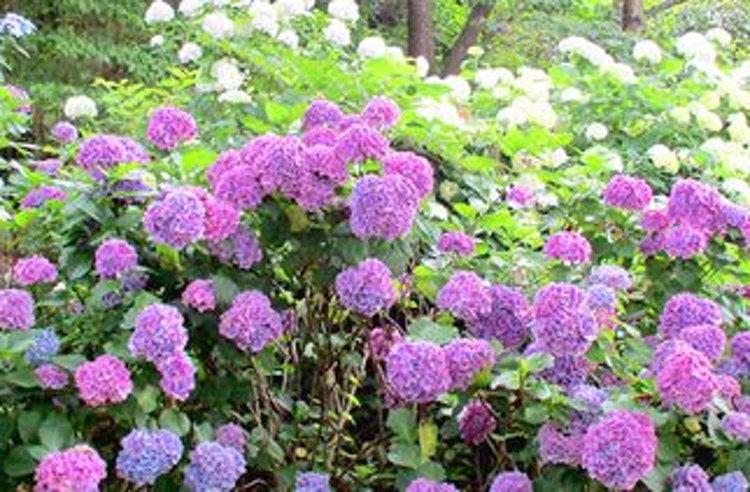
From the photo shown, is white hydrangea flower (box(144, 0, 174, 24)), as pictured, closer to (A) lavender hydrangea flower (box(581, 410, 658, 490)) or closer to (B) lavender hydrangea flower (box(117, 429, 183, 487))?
(B) lavender hydrangea flower (box(117, 429, 183, 487))

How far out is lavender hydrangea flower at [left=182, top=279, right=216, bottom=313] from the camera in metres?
1.84

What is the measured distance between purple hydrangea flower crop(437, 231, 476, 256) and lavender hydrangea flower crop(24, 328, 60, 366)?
2.61 feet

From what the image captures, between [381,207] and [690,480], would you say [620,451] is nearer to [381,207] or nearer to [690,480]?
[690,480]

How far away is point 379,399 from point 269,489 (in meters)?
0.35

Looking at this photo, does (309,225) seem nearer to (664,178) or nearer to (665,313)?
(665,313)

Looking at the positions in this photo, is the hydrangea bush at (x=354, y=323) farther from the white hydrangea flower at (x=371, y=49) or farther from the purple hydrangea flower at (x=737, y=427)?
the white hydrangea flower at (x=371, y=49)

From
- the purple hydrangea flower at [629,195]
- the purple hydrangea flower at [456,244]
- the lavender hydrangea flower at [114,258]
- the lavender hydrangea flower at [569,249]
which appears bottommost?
the purple hydrangea flower at [456,244]

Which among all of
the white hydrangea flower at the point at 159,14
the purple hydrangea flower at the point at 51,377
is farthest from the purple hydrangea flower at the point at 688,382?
the white hydrangea flower at the point at 159,14

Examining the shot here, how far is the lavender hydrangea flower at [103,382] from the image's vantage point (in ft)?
5.49

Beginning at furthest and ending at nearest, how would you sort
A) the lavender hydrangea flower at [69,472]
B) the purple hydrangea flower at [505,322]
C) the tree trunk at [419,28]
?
the tree trunk at [419,28] → the purple hydrangea flower at [505,322] → the lavender hydrangea flower at [69,472]

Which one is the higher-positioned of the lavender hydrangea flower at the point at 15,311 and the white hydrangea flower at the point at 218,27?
the lavender hydrangea flower at the point at 15,311

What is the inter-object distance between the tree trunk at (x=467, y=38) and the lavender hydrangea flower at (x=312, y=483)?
8.42 metres

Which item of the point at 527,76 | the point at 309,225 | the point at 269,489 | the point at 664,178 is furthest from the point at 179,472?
the point at 527,76

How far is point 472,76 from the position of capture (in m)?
4.43
